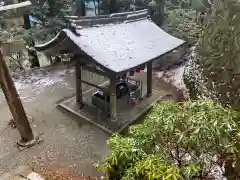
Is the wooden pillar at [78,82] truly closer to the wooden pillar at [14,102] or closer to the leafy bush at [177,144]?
the wooden pillar at [14,102]

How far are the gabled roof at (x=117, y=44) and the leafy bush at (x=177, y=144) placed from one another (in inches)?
158

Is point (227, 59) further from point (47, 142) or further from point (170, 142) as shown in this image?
point (47, 142)

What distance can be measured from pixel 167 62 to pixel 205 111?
11437mm

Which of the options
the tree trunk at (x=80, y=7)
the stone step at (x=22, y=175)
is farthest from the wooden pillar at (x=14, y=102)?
the tree trunk at (x=80, y=7)

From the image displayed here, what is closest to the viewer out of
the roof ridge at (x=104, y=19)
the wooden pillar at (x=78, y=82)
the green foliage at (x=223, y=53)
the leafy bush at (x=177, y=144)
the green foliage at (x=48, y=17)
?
the leafy bush at (x=177, y=144)

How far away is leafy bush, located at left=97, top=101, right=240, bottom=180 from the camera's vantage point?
10.3ft

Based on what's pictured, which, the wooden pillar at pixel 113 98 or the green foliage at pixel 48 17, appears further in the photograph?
the green foliage at pixel 48 17

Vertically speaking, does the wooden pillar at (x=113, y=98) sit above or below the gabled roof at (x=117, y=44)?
below

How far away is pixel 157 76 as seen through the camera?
13.5m

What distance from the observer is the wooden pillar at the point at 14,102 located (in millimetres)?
7036

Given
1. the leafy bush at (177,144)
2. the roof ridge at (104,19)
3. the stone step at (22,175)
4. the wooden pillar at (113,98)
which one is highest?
the roof ridge at (104,19)

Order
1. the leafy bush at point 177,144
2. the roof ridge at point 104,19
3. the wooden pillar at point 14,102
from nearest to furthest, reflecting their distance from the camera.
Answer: the leafy bush at point 177,144 < the wooden pillar at point 14,102 < the roof ridge at point 104,19

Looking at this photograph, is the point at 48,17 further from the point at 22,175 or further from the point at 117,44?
the point at 22,175

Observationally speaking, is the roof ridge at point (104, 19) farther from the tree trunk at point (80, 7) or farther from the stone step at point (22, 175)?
the tree trunk at point (80, 7)
